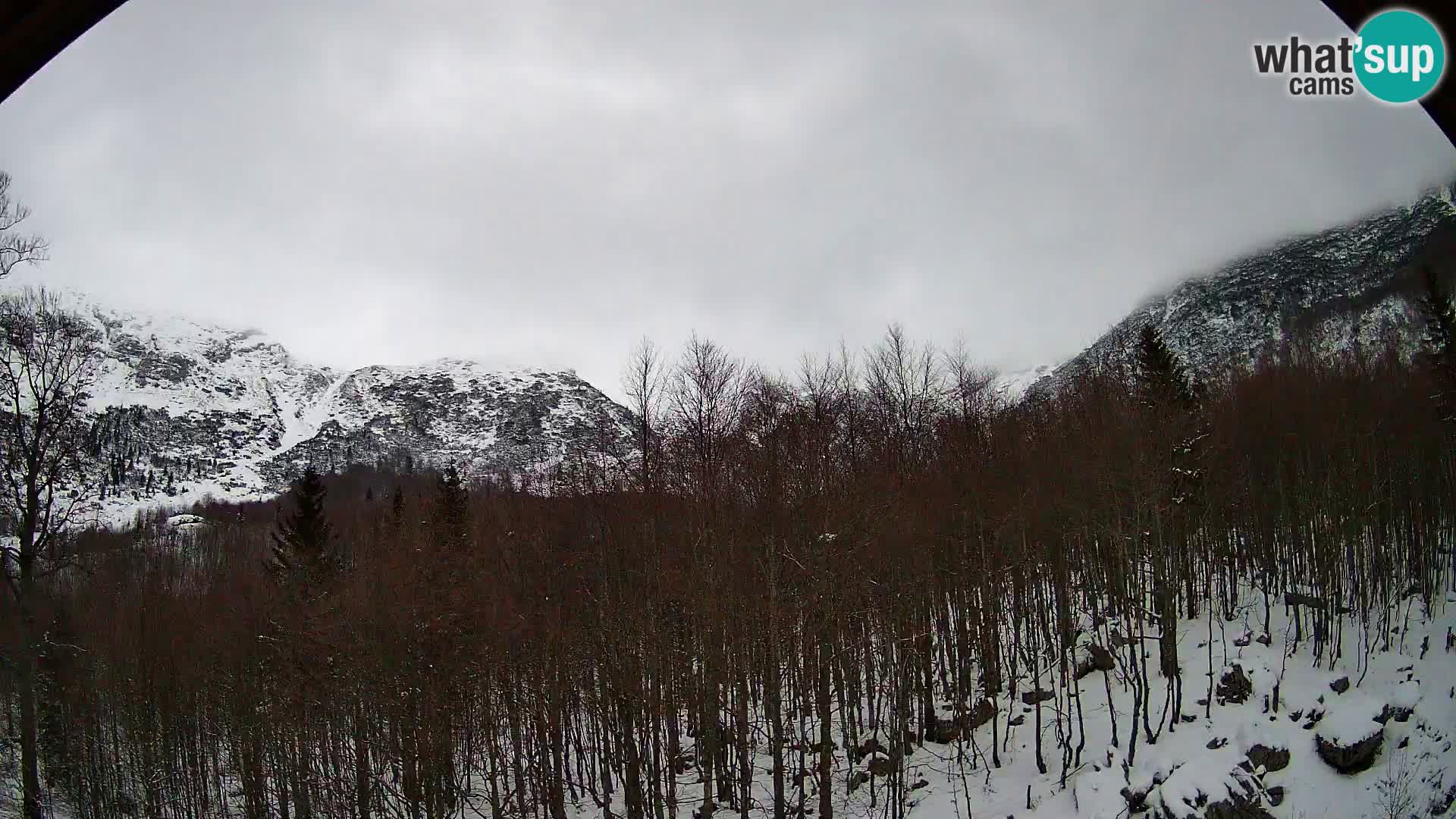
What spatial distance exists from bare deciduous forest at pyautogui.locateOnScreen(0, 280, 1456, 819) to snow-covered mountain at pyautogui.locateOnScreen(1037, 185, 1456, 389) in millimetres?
26109

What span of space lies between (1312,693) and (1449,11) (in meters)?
21.8

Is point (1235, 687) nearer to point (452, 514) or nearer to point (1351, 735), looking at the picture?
point (1351, 735)

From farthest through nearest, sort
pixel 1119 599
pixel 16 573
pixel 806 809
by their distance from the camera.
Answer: pixel 1119 599, pixel 806 809, pixel 16 573

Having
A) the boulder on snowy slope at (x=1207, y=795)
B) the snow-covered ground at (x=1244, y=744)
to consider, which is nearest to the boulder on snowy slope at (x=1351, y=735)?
the snow-covered ground at (x=1244, y=744)

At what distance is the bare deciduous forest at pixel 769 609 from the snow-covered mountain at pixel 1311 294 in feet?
85.7

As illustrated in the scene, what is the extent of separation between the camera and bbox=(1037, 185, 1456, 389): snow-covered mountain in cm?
6219

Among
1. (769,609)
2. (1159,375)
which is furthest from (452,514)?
→ (1159,375)

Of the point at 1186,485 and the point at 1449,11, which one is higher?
the point at 1449,11

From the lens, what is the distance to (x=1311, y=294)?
10025 cm

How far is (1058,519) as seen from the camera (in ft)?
77.9

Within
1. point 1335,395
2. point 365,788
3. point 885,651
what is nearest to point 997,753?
point 885,651

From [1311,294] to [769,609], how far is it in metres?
124

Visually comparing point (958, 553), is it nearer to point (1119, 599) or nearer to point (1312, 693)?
point (1119, 599)

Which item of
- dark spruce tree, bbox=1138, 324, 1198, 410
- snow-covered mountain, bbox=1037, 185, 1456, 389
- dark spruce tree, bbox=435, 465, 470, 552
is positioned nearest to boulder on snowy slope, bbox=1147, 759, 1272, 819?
dark spruce tree, bbox=1138, 324, 1198, 410
